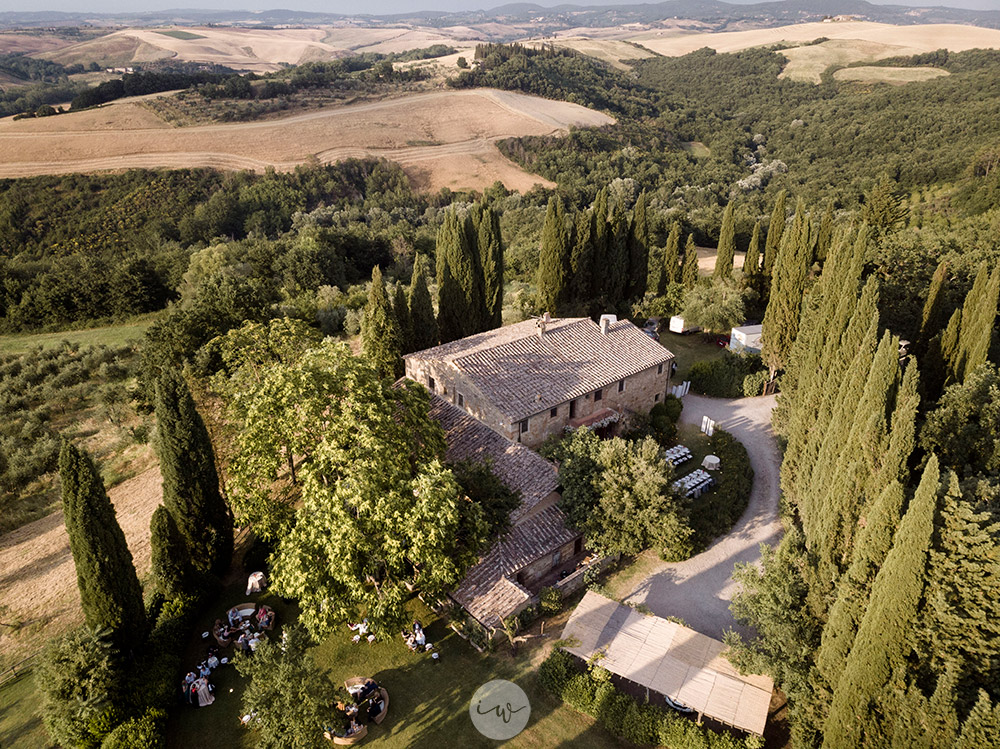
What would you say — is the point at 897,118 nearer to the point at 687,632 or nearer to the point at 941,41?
the point at 941,41

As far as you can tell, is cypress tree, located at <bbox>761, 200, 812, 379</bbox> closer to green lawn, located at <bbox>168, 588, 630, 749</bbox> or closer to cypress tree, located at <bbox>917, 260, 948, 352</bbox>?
cypress tree, located at <bbox>917, 260, 948, 352</bbox>

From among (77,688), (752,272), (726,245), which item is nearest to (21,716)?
(77,688)

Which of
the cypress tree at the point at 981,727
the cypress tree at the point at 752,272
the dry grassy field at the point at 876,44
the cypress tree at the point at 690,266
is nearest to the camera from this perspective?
the cypress tree at the point at 981,727

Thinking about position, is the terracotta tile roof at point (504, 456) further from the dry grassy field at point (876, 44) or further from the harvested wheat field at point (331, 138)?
the dry grassy field at point (876, 44)

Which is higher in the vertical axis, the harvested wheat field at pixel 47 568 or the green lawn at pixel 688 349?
the harvested wheat field at pixel 47 568

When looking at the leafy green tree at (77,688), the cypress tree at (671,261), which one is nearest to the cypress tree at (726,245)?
the cypress tree at (671,261)

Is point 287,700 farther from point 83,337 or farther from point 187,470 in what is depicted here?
point 83,337

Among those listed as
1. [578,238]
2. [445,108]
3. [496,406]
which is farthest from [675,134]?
[496,406]
